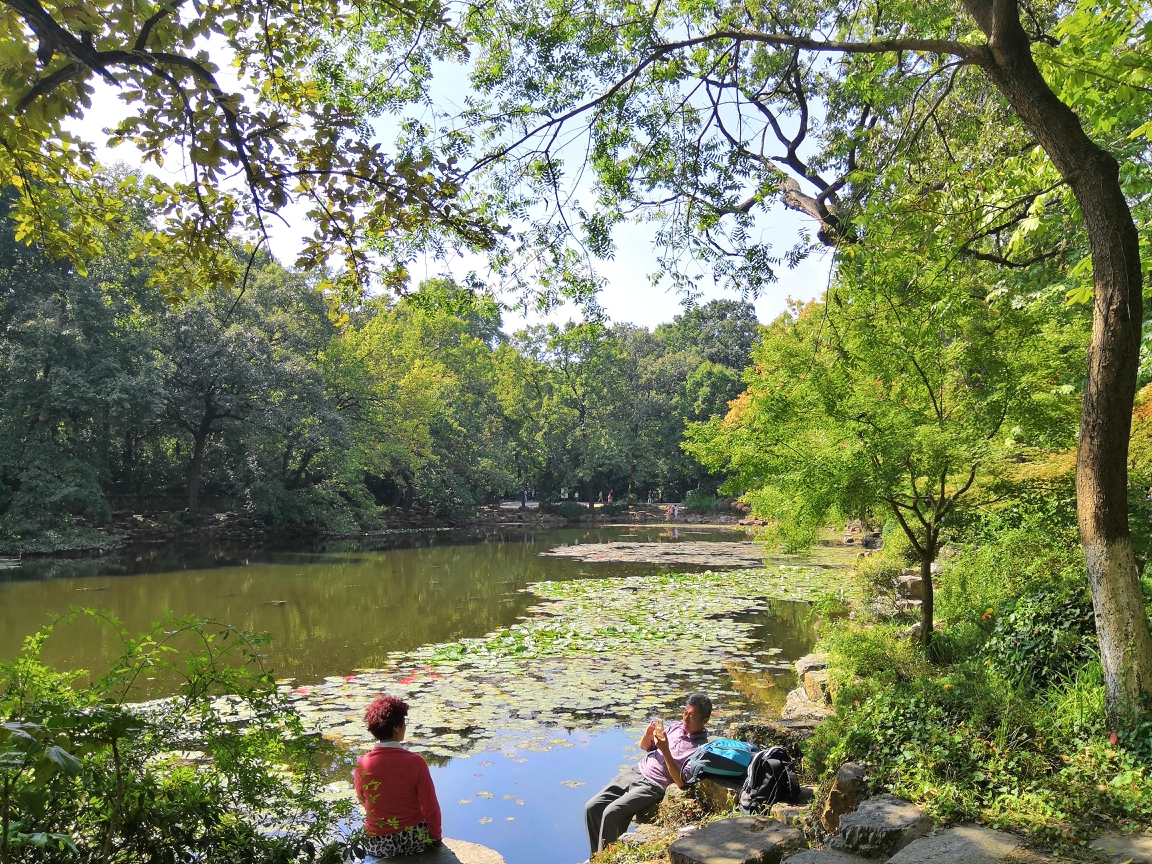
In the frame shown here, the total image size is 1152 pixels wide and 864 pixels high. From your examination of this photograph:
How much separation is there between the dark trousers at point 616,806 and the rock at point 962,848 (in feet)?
5.89

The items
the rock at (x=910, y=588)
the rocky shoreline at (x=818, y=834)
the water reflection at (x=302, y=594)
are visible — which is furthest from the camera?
the water reflection at (x=302, y=594)

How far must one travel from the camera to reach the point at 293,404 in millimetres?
25266

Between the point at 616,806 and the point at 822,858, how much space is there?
158cm

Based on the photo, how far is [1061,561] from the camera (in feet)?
21.1

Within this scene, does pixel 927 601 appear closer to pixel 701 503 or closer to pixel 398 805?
pixel 398 805

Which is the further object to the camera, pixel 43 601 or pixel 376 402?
pixel 376 402

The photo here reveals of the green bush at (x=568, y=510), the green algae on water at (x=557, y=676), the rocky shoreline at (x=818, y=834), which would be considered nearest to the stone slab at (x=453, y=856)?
the rocky shoreline at (x=818, y=834)

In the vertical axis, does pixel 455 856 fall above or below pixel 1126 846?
below

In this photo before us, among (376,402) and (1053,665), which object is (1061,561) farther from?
(376,402)

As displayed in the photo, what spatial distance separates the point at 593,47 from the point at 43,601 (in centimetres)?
1363

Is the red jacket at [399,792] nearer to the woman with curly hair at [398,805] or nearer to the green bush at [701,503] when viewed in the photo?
the woman with curly hair at [398,805]

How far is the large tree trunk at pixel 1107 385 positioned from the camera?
3883 millimetres

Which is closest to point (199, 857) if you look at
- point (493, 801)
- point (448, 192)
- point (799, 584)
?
point (448, 192)

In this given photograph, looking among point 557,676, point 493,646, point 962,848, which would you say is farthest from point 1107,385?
point 493,646
